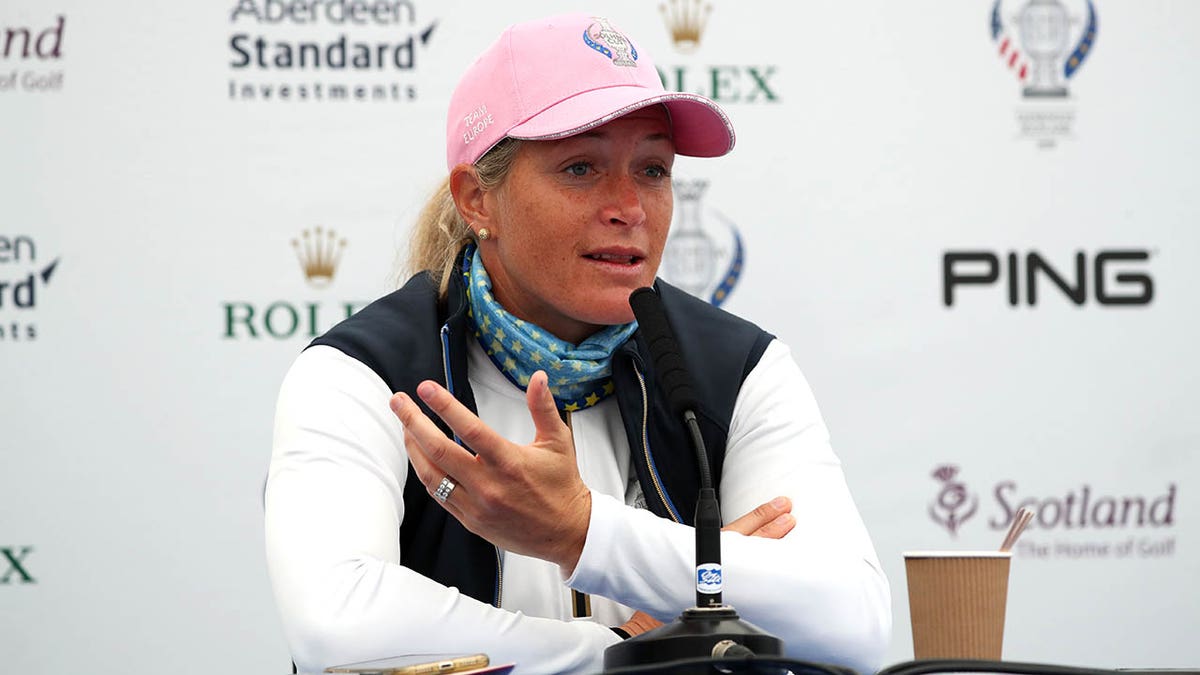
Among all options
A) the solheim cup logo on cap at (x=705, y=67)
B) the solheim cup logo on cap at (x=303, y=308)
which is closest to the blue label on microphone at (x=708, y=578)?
the solheim cup logo on cap at (x=303, y=308)

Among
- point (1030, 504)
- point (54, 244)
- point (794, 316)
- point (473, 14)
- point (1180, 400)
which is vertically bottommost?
point (1030, 504)

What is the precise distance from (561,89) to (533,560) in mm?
521

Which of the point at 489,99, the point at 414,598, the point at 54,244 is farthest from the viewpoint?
the point at 54,244

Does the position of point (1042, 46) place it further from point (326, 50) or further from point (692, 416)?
point (692, 416)

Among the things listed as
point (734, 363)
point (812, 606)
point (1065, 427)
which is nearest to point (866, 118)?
point (1065, 427)

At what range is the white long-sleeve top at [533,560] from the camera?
3.98 ft

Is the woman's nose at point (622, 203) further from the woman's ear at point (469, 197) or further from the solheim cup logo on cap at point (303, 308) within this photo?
the solheim cup logo on cap at point (303, 308)

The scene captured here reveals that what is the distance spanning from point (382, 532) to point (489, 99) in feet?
1.64

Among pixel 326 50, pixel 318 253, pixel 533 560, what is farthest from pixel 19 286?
pixel 533 560

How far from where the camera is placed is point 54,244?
2459 mm

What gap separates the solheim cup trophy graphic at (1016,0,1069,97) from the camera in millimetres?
2678

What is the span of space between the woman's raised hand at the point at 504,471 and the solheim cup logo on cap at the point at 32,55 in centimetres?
169

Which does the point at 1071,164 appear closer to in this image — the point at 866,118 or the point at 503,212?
the point at 866,118

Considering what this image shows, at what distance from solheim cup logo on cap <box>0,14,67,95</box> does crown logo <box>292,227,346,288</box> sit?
0.54 metres
